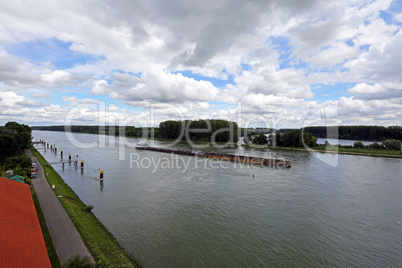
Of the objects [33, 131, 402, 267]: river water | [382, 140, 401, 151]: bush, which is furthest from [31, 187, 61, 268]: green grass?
[382, 140, 401, 151]: bush

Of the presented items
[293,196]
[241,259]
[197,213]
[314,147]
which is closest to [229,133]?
[314,147]

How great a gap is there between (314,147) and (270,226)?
239 ft

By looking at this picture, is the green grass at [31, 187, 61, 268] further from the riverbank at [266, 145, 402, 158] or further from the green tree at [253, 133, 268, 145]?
the green tree at [253, 133, 268, 145]

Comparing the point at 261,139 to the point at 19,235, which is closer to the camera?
the point at 19,235

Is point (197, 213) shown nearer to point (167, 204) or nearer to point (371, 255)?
point (167, 204)

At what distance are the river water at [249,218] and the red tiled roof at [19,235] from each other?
19.5 ft

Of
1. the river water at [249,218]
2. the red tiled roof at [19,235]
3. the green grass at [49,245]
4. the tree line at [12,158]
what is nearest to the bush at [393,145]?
the river water at [249,218]

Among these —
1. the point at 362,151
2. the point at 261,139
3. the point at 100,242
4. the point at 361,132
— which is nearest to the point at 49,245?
the point at 100,242

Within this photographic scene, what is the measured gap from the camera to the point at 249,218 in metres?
19.5

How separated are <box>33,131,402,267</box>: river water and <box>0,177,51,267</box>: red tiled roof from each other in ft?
19.5

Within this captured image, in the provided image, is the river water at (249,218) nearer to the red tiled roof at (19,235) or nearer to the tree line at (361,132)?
the red tiled roof at (19,235)

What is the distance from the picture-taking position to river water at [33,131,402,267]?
14.2 meters

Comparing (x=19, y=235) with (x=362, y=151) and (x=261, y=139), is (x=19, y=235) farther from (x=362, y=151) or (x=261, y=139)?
(x=261, y=139)

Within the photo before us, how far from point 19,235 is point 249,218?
17166 millimetres
